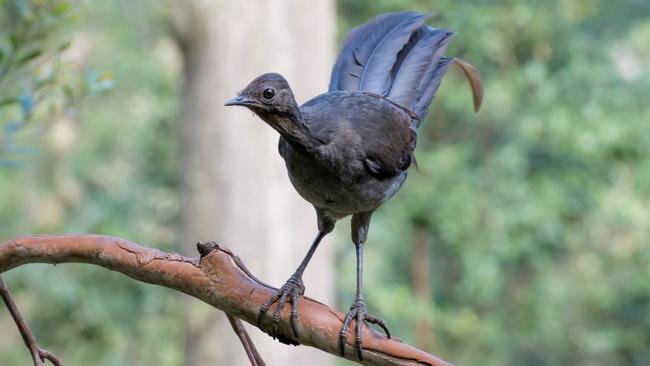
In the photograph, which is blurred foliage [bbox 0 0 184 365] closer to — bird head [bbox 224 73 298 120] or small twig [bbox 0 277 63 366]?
bird head [bbox 224 73 298 120]

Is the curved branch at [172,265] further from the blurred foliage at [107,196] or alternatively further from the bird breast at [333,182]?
the blurred foliage at [107,196]

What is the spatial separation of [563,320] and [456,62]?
691 cm

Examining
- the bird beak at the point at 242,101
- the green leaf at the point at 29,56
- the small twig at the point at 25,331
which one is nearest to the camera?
the small twig at the point at 25,331

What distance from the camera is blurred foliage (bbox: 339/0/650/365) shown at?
7.46 meters

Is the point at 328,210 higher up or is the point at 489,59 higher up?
the point at 489,59

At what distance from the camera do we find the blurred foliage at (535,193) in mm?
7465

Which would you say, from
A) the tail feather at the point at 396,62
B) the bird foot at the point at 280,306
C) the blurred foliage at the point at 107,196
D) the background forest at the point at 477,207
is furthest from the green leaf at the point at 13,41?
the background forest at the point at 477,207

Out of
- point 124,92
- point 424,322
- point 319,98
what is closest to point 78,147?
point 124,92

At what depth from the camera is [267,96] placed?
1666 millimetres

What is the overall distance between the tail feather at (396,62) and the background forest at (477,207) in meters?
4.81

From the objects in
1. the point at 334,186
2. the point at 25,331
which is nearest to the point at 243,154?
the point at 334,186

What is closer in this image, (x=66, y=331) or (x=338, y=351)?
(x=338, y=351)

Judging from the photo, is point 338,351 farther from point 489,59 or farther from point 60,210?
point 60,210

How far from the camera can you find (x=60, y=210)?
28.7 ft
